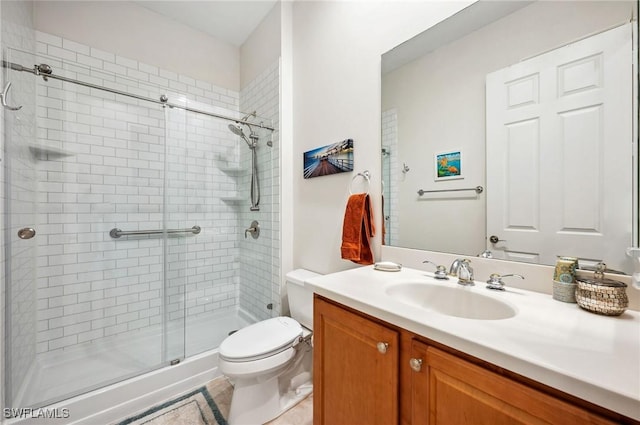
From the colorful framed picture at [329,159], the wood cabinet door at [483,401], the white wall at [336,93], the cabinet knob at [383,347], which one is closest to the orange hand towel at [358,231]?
the white wall at [336,93]

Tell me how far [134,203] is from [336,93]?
1775 millimetres

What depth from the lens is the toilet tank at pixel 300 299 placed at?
1.57 meters

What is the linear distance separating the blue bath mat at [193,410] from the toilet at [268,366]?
0.64 feet

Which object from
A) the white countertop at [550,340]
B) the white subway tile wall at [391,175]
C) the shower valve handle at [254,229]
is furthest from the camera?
the shower valve handle at [254,229]

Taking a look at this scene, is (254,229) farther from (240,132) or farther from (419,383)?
(419,383)

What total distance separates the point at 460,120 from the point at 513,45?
30cm

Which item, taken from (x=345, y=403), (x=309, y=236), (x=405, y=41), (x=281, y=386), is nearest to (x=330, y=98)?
(x=405, y=41)

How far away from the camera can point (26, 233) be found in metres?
1.45

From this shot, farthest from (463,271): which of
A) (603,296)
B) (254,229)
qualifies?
(254,229)

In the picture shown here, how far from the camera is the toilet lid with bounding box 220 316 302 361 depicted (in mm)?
1230

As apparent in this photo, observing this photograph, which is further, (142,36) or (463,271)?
(142,36)

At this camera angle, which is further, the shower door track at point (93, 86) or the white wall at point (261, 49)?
the white wall at point (261, 49)

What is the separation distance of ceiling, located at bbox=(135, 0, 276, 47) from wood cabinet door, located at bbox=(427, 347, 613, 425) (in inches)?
102

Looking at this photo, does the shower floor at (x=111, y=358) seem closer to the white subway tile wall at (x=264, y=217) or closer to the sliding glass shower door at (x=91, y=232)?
the sliding glass shower door at (x=91, y=232)
